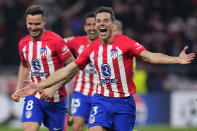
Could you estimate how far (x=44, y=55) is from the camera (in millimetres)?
7707

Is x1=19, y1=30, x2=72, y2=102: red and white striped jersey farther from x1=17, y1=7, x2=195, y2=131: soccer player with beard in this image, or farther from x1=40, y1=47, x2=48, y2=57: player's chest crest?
x1=17, y1=7, x2=195, y2=131: soccer player with beard

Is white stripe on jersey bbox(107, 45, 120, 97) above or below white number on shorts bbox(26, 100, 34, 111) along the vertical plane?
above

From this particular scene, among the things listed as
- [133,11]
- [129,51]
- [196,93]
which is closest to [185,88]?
[196,93]

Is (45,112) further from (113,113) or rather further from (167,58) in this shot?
(167,58)

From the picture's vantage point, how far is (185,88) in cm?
1523

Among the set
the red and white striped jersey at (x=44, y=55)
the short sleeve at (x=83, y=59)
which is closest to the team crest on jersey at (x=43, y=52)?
the red and white striped jersey at (x=44, y=55)

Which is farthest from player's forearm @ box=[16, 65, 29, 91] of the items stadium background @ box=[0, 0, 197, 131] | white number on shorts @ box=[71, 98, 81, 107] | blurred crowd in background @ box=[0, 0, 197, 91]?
blurred crowd in background @ box=[0, 0, 197, 91]

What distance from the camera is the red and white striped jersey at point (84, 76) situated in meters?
9.27

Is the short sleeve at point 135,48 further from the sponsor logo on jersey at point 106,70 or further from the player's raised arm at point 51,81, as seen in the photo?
the player's raised arm at point 51,81

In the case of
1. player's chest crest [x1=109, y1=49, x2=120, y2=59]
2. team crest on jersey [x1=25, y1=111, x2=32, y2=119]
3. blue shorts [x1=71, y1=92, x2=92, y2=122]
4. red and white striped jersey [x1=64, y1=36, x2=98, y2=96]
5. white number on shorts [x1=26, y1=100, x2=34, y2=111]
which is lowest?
blue shorts [x1=71, y1=92, x2=92, y2=122]

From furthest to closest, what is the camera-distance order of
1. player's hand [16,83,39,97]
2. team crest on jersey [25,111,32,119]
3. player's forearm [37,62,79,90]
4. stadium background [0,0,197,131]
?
stadium background [0,0,197,131], team crest on jersey [25,111,32,119], player's forearm [37,62,79,90], player's hand [16,83,39,97]

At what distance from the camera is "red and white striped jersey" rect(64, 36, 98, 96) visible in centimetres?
927

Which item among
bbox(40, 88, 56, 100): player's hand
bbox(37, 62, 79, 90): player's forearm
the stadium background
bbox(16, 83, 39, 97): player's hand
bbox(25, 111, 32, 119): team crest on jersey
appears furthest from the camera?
the stadium background

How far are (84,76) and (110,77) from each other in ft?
8.00
